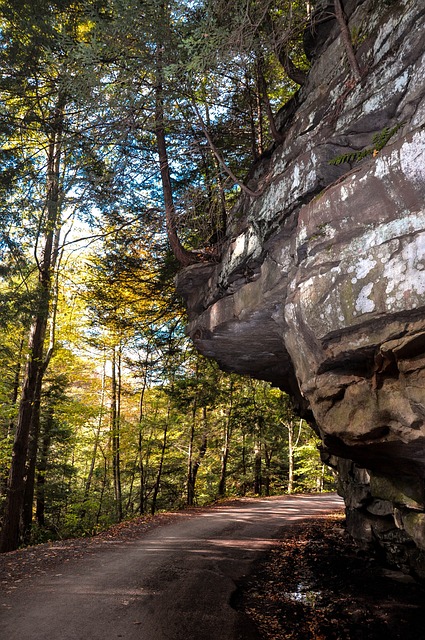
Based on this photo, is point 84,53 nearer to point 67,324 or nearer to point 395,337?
point 395,337

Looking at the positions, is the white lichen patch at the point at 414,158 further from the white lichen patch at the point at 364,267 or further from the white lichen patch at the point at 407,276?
the white lichen patch at the point at 364,267

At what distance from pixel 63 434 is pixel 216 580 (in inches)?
424

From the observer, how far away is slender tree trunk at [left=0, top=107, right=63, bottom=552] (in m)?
9.25

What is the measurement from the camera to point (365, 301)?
4648 mm

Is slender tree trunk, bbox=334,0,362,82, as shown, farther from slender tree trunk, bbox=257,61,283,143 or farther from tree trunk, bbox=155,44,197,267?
tree trunk, bbox=155,44,197,267

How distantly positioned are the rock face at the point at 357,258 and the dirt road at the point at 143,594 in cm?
321

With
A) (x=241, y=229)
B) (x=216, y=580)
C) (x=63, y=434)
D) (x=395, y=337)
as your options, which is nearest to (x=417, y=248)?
(x=395, y=337)

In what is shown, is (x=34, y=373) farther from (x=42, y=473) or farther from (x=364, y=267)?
(x=364, y=267)

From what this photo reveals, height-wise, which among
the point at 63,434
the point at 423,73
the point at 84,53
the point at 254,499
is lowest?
the point at 254,499

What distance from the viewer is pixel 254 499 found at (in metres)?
17.9

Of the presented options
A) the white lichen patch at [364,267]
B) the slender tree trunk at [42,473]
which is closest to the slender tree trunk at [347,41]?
the white lichen patch at [364,267]

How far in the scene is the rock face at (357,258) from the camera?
14.4 feet

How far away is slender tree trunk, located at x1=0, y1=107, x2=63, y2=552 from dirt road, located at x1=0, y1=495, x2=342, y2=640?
299 cm

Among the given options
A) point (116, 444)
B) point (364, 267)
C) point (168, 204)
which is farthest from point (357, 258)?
point (116, 444)
